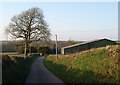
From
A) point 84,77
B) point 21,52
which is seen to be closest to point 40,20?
point 21,52

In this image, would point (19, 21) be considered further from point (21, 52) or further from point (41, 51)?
point (41, 51)

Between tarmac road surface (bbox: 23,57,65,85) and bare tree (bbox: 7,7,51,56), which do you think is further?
bare tree (bbox: 7,7,51,56)

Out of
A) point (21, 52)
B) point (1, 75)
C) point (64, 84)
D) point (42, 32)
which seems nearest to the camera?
point (1, 75)

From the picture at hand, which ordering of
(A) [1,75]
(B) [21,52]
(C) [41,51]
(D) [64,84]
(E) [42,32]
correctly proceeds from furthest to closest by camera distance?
(C) [41,51]
(B) [21,52]
(E) [42,32]
(D) [64,84]
(A) [1,75]

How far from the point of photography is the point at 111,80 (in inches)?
628

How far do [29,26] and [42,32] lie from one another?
126 inches

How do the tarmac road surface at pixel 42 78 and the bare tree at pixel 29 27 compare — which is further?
the bare tree at pixel 29 27

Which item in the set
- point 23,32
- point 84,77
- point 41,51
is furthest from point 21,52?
point 84,77

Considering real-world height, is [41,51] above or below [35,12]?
below

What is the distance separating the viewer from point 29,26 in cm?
6375

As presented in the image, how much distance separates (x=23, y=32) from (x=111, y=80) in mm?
49286

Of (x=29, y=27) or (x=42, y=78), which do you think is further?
(x=29, y=27)

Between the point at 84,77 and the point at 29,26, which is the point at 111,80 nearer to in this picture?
the point at 84,77

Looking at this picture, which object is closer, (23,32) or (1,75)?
(1,75)
